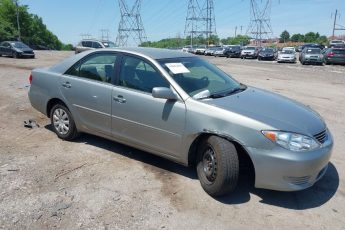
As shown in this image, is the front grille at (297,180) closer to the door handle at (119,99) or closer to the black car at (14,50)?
the door handle at (119,99)

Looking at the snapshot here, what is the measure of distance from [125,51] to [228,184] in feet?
7.71

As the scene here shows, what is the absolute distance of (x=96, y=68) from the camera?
5.14m

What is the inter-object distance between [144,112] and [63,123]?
1.87m

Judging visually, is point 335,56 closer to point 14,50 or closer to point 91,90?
point 14,50

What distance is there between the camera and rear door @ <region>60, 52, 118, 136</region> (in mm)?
4906

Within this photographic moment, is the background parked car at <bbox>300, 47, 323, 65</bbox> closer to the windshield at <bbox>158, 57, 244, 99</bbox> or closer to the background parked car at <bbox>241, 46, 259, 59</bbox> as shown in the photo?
the background parked car at <bbox>241, 46, 259, 59</bbox>

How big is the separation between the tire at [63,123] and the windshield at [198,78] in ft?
6.31

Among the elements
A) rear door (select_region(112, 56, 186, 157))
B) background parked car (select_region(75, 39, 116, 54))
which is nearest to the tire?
rear door (select_region(112, 56, 186, 157))

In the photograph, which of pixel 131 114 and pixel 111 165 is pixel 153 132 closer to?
pixel 131 114

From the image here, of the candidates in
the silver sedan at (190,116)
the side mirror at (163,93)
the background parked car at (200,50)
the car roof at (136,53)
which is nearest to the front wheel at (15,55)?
the silver sedan at (190,116)

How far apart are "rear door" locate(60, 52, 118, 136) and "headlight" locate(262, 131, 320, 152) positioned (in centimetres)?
228

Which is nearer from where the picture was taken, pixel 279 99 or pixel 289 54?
pixel 279 99

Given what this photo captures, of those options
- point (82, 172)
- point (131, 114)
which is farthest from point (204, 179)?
point (82, 172)

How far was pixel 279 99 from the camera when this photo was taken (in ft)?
15.4
